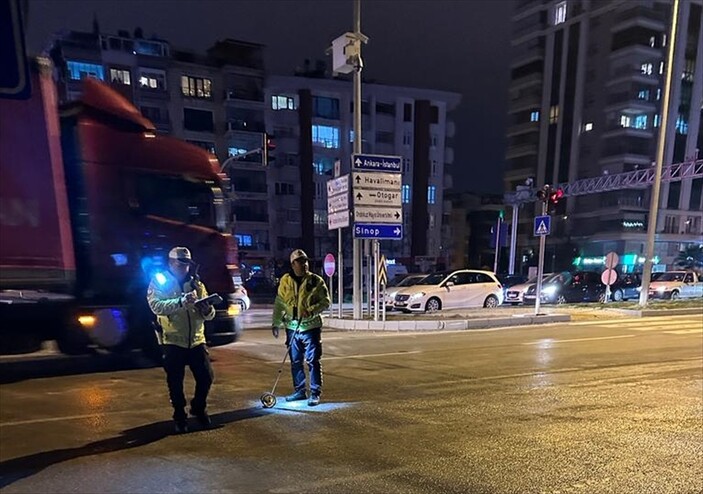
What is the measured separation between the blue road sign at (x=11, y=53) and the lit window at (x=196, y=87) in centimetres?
4699

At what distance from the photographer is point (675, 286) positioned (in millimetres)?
27234

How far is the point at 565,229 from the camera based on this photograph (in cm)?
6219

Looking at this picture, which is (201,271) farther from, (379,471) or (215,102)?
(215,102)

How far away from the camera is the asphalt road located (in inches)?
158

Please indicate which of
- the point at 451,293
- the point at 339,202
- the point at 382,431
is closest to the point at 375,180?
the point at 339,202

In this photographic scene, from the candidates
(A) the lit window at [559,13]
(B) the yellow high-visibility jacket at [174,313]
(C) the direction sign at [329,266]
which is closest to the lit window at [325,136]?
(C) the direction sign at [329,266]

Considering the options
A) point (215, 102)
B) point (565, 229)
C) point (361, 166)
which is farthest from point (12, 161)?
point (565, 229)

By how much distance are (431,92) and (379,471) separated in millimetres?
52223

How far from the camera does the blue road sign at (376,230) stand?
47.0 feet

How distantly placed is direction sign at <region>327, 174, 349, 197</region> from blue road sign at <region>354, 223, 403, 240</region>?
1.18 meters

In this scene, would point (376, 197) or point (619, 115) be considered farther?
point (619, 115)

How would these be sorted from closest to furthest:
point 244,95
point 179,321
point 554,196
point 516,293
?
point 179,321 < point 554,196 < point 516,293 < point 244,95

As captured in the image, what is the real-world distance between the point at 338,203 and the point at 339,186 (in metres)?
0.51

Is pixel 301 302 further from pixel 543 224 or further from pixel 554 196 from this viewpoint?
pixel 554 196
